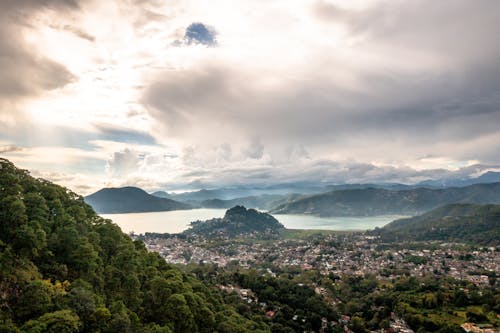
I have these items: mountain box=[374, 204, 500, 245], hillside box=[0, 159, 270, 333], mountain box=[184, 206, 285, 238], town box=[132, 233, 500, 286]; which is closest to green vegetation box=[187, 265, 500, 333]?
hillside box=[0, 159, 270, 333]

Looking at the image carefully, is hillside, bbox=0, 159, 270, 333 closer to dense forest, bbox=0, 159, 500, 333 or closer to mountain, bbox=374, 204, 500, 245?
dense forest, bbox=0, 159, 500, 333

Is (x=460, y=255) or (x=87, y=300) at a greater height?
(x=87, y=300)

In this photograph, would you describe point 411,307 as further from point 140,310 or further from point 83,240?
point 83,240

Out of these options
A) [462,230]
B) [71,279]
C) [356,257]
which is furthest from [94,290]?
[462,230]

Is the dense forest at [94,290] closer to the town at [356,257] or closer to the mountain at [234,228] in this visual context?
the town at [356,257]

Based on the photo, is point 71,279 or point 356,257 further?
point 356,257

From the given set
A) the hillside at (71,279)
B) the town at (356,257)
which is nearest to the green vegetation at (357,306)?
the hillside at (71,279)

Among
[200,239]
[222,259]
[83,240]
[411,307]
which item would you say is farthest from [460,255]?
[83,240]

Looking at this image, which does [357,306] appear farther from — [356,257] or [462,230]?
[462,230]
